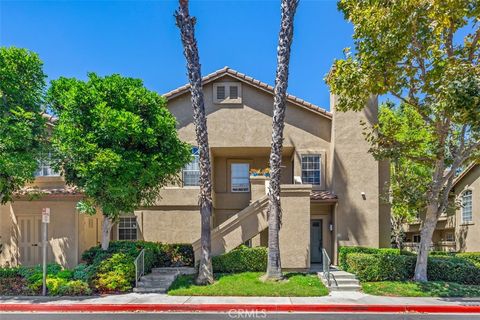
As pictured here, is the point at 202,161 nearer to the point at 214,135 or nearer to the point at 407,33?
the point at 214,135

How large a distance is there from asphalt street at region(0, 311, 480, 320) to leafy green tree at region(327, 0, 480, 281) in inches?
136

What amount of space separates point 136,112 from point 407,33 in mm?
9551

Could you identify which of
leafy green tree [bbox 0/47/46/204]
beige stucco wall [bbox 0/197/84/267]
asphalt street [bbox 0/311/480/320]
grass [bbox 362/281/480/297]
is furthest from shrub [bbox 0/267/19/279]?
grass [bbox 362/281/480/297]

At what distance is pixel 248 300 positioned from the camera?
11.4 metres

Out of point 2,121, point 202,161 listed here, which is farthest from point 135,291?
point 2,121

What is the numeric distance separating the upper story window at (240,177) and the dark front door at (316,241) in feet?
12.8

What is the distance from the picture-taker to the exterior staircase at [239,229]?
1523 centimetres

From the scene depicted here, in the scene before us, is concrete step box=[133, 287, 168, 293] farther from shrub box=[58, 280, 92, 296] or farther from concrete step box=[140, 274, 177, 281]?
shrub box=[58, 280, 92, 296]

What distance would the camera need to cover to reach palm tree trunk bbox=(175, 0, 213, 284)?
13258mm

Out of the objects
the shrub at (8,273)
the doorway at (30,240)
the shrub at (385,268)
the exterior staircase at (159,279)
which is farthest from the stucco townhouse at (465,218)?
the doorway at (30,240)

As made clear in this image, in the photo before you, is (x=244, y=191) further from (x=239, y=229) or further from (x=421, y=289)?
(x=421, y=289)

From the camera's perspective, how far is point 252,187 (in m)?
17.1

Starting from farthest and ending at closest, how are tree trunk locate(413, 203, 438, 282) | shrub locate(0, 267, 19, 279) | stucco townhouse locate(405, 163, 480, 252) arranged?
1. stucco townhouse locate(405, 163, 480, 252)
2. tree trunk locate(413, 203, 438, 282)
3. shrub locate(0, 267, 19, 279)

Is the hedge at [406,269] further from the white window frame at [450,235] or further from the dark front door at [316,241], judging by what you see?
the white window frame at [450,235]
